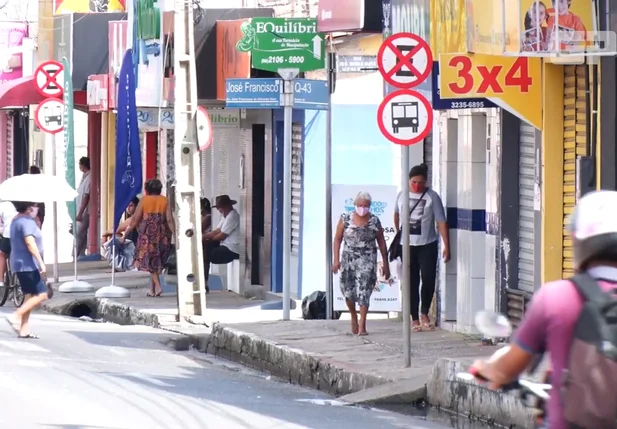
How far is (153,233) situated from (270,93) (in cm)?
577

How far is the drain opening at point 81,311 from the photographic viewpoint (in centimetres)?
2173

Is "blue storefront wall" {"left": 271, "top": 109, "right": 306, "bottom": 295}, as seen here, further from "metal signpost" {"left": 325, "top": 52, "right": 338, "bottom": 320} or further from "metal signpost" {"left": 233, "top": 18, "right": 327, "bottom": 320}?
"metal signpost" {"left": 233, "top": 18, "right": 327, "bottom": 320}

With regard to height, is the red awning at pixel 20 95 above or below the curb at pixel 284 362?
above

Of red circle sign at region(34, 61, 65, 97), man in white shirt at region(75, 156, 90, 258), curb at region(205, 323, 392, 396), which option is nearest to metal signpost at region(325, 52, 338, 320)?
curb at region(205, 323, 392, 396)

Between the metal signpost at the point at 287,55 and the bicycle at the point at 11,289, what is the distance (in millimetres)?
5627

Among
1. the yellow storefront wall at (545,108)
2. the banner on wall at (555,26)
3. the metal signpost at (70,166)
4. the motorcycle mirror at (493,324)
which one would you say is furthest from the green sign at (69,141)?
the motorcycle mirror at (493,324)

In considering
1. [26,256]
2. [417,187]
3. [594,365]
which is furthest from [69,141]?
[594,365]

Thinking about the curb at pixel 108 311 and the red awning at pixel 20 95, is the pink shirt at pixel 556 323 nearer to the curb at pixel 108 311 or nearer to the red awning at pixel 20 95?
the curb at pixel 108 311

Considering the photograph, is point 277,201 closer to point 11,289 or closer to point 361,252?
point 11,289

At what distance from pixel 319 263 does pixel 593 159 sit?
7.68 meters

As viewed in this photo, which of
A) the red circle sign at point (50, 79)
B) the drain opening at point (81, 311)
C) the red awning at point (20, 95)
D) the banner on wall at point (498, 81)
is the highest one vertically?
the red awning at point (20, 95)

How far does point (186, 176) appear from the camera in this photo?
750 inches

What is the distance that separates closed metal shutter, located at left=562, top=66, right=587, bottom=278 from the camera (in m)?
14.2

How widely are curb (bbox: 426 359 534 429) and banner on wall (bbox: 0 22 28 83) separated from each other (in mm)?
Answer: 27578
